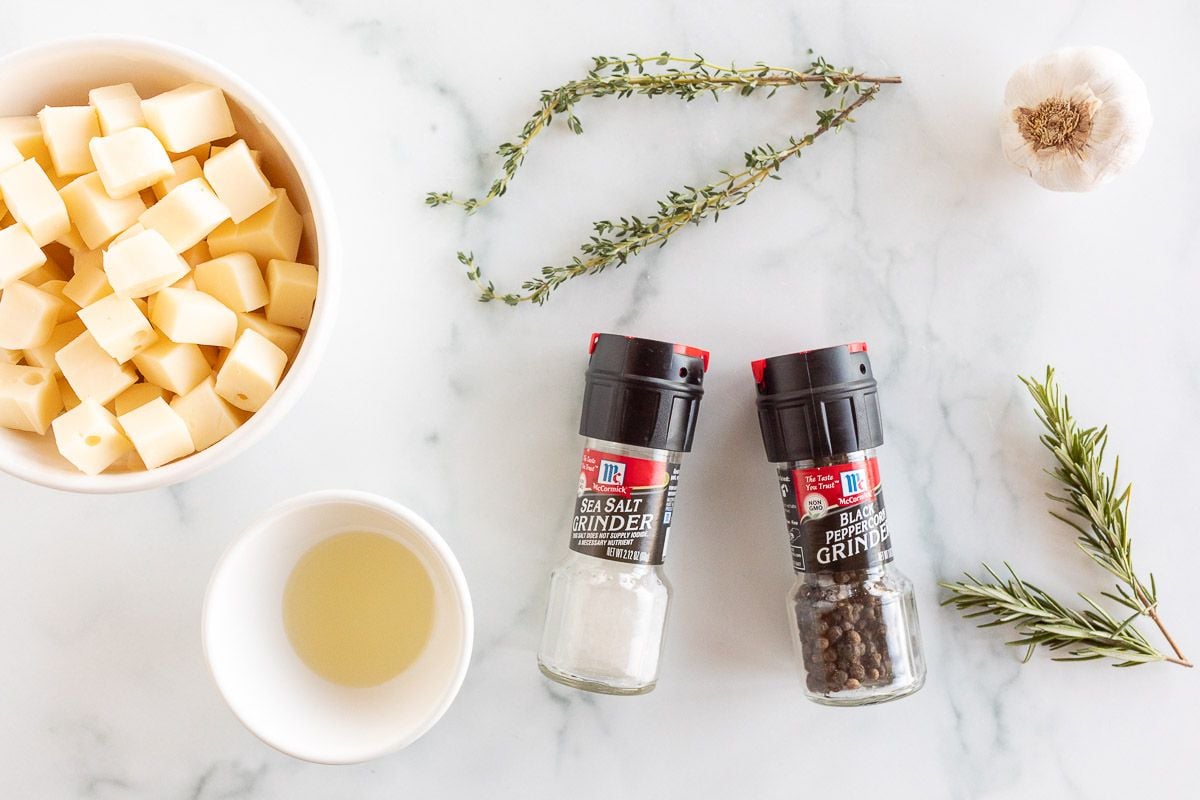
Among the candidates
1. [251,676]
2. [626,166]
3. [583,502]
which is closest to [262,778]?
[251,676]

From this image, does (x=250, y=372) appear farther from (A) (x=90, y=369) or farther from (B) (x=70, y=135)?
(B) (x=70, y=135)

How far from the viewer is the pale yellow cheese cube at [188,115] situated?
3.24 feet

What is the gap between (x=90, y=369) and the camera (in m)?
1.01

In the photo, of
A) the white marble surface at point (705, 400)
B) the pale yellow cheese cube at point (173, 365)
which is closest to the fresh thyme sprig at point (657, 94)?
the white marble surface at point (705, 400)

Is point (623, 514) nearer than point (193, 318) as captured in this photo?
No

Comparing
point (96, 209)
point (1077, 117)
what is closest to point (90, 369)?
point (96, 209)

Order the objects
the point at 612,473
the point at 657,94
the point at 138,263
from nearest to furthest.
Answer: the point at 138,263 < the point at 612,473 < the point at 657,94

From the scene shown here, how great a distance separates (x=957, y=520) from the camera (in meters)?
1.27

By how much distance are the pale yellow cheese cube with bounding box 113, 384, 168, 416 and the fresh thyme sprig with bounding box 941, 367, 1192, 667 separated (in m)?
1.02

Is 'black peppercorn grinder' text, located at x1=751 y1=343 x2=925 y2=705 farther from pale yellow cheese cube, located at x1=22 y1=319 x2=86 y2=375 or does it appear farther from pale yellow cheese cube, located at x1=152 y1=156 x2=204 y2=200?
pale yellow cheese cube, located at x1=22 y1=319 x2=86 y2=375

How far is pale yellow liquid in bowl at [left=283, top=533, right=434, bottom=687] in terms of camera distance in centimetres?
119

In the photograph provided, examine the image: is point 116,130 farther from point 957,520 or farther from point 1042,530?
point 1042,530

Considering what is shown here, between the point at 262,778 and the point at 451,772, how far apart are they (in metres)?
0.25

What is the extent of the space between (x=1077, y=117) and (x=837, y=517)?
59 cm
